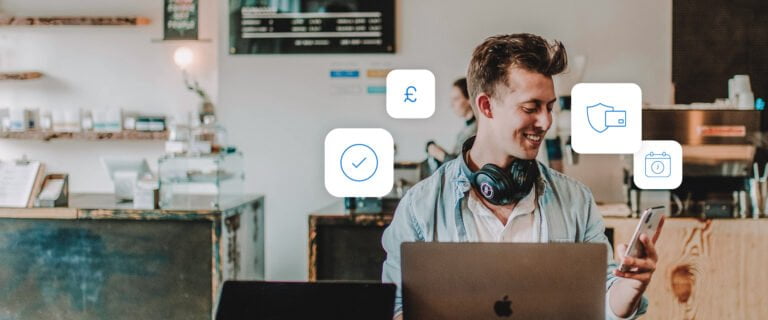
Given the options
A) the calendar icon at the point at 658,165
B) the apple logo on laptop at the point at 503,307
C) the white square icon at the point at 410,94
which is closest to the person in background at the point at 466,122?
the white square icon at the point at 410,94

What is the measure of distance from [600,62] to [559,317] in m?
2.68

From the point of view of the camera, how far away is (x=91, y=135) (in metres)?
4.19

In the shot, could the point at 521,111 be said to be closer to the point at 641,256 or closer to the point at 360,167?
the point at 641,256

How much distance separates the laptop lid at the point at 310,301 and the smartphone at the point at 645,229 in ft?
1.07

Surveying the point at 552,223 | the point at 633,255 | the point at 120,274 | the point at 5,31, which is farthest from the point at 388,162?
the point at 5,31

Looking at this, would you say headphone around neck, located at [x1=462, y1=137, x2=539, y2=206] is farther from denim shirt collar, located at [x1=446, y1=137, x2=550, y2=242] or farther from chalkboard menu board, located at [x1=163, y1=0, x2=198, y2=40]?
chalkboard menu board, located at [x1=163, y1=0, x2=198, y2=40]

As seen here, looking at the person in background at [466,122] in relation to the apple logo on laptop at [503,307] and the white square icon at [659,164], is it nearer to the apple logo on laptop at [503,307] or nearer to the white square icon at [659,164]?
the white square icon at [659,164]

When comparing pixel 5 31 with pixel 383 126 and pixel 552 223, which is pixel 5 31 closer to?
pixel 383 126

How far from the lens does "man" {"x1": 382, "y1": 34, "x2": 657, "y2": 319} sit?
4.26 ft

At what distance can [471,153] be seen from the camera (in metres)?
1.41

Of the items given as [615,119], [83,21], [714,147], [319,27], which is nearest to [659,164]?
[714,147]

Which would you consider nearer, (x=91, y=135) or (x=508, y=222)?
(x=508, y=222)

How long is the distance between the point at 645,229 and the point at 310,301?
17.2 inches

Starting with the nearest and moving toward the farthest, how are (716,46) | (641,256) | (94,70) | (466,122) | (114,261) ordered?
(641,256) < (114,261) < (466,122) < (716,46) < (94,70)
